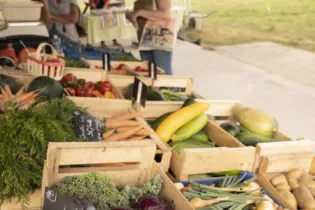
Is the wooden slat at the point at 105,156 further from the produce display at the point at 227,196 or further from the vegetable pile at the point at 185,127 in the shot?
the vegetable pile at the point at 185,127

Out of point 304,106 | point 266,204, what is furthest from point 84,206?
point 304,106

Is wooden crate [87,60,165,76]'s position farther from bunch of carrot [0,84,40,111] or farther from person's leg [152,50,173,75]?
bunch of carrot [0,84,40,111]

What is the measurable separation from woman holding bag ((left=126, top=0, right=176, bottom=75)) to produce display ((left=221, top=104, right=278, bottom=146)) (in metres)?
2.04

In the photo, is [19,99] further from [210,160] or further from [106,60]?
[106,60]

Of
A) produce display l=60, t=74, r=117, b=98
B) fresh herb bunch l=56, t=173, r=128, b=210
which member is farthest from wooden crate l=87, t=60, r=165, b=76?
fresh herb bunch l=56, t=173, r=128, b=210

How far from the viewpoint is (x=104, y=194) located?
1.59 m

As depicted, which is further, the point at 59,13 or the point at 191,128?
the point at 59,13

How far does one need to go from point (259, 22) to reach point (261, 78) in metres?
10.4

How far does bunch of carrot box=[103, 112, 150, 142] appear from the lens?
235 centimetres

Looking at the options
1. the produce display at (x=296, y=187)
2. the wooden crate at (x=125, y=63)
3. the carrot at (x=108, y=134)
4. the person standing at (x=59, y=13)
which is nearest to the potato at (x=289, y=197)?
the produce display at (x=296, y=187)

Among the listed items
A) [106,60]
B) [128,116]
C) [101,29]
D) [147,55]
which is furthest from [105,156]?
[101,29]

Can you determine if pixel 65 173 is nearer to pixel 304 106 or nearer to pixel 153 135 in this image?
pixel 153 135

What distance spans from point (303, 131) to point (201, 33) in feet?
30.6

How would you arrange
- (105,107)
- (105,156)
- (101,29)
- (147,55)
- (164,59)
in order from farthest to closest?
(101,29) → (147,55) → (164,59) → (105,107) → (105,156)
